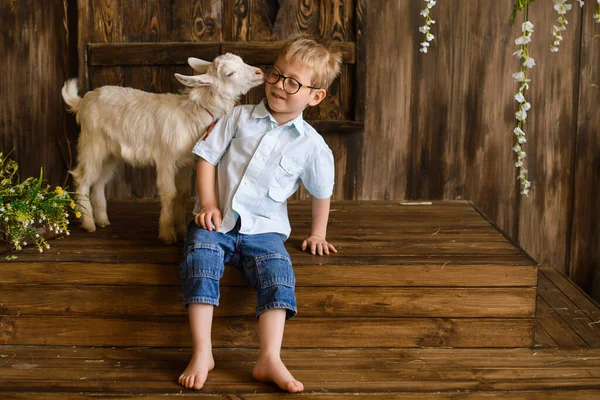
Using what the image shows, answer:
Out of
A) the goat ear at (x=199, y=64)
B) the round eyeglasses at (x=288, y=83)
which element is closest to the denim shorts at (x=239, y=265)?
the round eyeglasses at (x=288, y=83)

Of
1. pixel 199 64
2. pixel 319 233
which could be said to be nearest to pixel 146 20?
pixel 199 64

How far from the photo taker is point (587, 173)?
3.52m

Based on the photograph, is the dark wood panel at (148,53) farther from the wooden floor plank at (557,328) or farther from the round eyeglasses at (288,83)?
the wooden floor plank at (557,328)

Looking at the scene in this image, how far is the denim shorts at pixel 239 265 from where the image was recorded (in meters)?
2.25

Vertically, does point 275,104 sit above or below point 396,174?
above

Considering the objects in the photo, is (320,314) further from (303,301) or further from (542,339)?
(542,339)

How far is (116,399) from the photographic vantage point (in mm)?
2109

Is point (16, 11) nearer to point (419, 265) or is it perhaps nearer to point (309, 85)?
point (309, 85)

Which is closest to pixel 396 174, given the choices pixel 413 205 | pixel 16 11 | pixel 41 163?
pixel 413 205

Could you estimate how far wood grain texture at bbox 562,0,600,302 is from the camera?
338 centimetres

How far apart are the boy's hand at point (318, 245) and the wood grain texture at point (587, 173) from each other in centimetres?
165

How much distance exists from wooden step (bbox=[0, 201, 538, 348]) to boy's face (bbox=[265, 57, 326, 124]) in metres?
0.56

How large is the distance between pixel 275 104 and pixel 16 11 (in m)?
1.69

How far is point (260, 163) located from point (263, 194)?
0.12 meters
